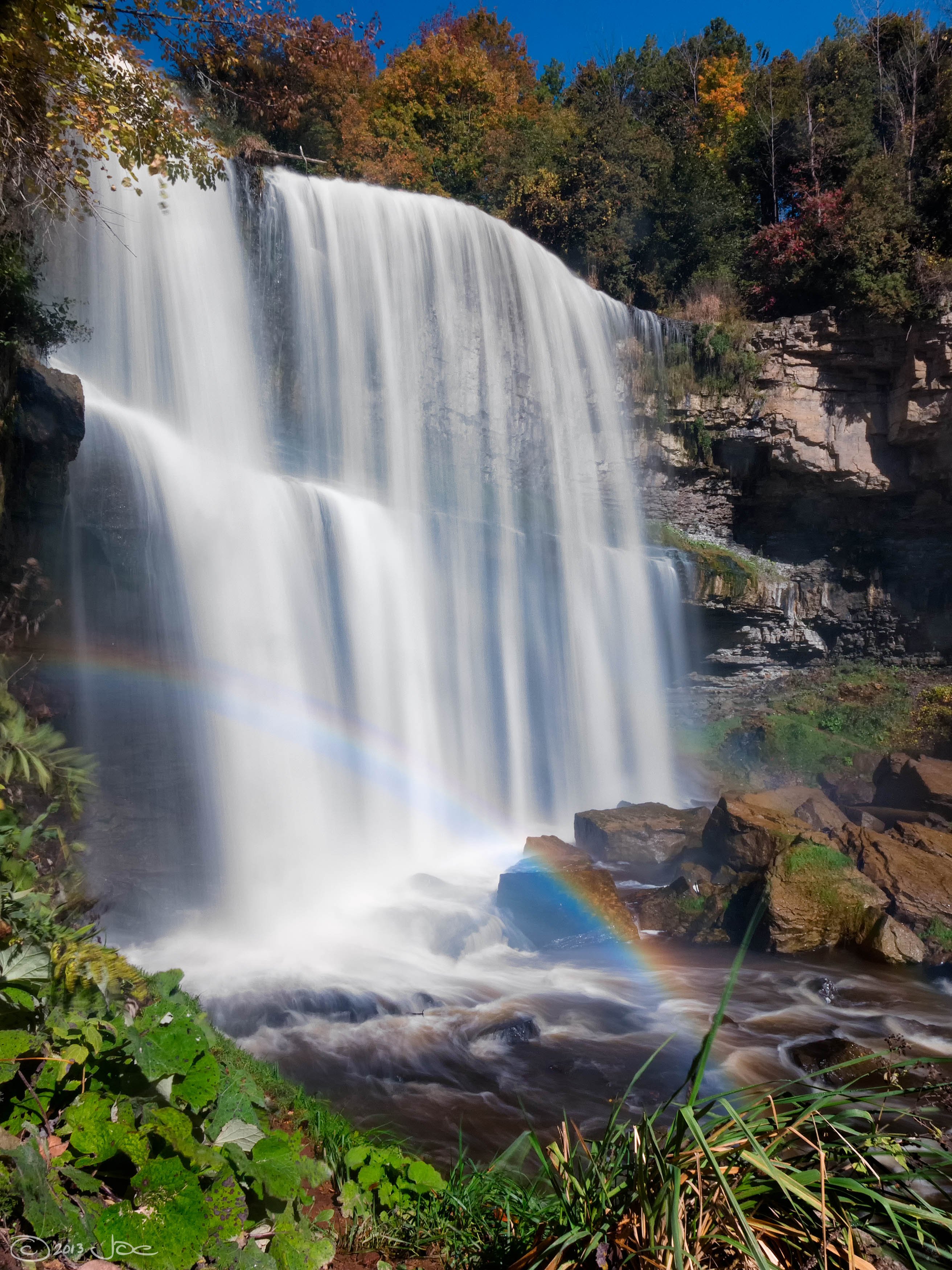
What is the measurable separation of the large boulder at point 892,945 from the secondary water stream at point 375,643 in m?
0.33

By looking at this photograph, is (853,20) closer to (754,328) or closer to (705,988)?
(754,328)

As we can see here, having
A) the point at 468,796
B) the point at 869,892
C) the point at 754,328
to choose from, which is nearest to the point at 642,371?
the point at 754,328

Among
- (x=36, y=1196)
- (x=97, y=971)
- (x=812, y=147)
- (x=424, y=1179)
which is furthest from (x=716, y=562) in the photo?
(x=36, y=1196)

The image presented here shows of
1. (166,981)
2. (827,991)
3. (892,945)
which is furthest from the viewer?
(892,945)

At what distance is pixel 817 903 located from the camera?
843cm

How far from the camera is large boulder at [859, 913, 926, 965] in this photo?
8102mm

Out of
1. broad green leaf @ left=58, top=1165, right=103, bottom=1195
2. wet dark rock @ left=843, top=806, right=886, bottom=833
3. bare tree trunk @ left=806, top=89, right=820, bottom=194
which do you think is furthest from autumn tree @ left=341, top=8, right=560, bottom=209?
broad green leaf @ left=58, top=1165, right=103, bottom=1195

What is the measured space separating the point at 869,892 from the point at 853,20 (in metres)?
27.6

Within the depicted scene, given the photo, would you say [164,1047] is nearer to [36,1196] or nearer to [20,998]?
[20,998]

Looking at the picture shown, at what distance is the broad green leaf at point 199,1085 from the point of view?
2.27 meters

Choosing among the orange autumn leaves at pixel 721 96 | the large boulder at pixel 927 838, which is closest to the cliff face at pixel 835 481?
the large boulder at pixel 927 838

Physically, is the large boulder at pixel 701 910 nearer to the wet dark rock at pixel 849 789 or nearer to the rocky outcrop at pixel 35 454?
the wet dark rock at pixel 849 789

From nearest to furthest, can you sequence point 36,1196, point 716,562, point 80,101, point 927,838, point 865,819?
point 36,1196 → point 80,101 → point 927,838 → point 865,819 → point 716,562

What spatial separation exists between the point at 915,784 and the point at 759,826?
435 cm
